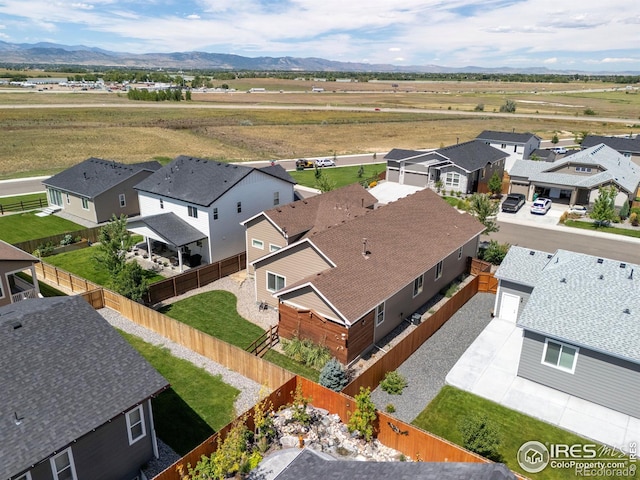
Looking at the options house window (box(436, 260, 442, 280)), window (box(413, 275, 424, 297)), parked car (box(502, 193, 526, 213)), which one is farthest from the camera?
parked car (box(502, 193, 526, 213))

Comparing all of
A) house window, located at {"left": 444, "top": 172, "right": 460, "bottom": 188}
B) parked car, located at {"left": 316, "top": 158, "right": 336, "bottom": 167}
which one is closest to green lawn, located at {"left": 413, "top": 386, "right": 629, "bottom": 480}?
house window, located at {"left": 444, "top": 172, "right": 460, "bottom": 188}

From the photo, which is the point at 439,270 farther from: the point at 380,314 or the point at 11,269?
the point at 11,269

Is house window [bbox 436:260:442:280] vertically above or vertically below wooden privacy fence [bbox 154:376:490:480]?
above

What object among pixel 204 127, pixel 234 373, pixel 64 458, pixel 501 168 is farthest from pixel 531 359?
pixel 204 127

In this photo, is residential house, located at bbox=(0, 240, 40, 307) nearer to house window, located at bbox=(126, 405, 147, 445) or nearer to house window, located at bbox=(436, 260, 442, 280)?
house window, located at bbox=(126, 405, 147, 445)

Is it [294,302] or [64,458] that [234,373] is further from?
[64,458]
